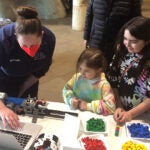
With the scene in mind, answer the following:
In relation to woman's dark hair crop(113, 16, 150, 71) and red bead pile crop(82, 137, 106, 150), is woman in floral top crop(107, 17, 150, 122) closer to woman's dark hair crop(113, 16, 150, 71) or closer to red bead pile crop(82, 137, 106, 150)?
woman's dark hair crop(113, 16, 150, 71)

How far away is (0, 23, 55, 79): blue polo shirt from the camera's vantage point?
1573 millimetres

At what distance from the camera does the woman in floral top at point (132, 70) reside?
4.86 ft

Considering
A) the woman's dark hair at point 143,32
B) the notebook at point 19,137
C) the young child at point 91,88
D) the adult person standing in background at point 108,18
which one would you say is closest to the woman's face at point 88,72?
the young child at point 91,88

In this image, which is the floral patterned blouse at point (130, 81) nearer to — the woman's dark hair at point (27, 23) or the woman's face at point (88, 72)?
the woman's face at point (88, 72)

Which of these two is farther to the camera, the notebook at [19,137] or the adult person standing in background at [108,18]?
the adult person standing in background at [108,18]

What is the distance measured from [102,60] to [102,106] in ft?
0.76

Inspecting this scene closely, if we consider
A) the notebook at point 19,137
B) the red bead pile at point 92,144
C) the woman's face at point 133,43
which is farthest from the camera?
the woman's face at point 133,43

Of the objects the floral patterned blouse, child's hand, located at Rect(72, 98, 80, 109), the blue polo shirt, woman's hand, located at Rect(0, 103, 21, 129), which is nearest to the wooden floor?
the blue polo shirt

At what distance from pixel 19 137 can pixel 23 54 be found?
1.80 ft

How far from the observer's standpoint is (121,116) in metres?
1.41

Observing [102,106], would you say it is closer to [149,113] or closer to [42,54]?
[149,113]

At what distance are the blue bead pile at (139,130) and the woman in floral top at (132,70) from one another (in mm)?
60

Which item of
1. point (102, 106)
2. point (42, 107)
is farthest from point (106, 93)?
point (42, 107)

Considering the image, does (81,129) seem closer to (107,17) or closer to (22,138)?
(22,138)
